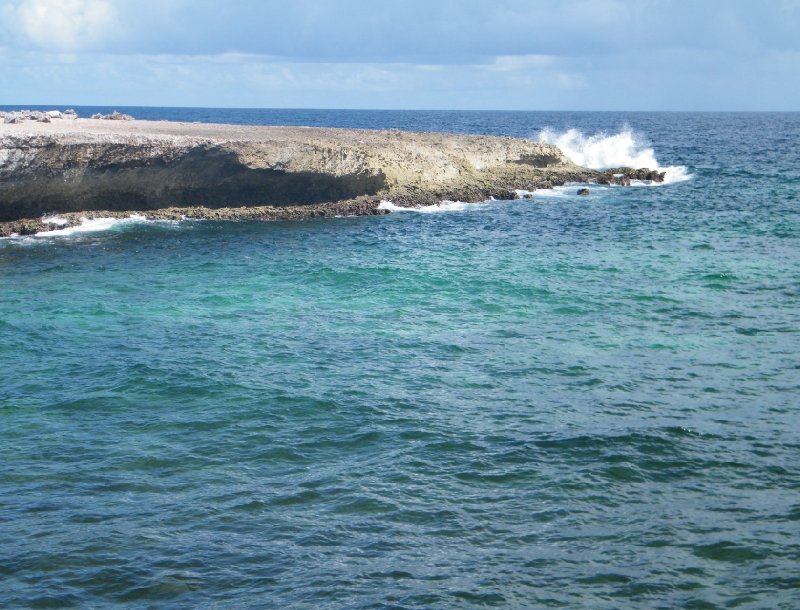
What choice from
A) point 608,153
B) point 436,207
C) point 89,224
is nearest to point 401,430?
point 89,224

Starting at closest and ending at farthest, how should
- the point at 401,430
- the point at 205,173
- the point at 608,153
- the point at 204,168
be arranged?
the point at 401,430
the point at 204,168
the point at 205,173
the point at 608,153

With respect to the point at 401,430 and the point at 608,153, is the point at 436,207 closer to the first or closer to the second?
the point at 401,430

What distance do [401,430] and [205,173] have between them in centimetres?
3036

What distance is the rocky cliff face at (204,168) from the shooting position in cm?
4178

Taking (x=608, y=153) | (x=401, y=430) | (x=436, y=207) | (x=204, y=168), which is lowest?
(x=401, y=430)

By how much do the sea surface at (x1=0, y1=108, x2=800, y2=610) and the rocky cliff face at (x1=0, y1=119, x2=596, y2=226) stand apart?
26.4 feet

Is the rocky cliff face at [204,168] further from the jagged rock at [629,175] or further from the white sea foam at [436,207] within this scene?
the jagged rock at [629,175]

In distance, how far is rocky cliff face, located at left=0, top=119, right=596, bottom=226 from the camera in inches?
1645

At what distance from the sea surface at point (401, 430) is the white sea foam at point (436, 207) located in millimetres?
13022

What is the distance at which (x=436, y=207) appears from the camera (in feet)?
162

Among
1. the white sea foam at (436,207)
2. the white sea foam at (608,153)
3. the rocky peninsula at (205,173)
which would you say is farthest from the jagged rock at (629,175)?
the white sea foam at (436,207)

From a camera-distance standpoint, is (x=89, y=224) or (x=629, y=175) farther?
(x=629, y=175)

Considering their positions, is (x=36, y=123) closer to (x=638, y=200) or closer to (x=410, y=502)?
(x=638, y=200)

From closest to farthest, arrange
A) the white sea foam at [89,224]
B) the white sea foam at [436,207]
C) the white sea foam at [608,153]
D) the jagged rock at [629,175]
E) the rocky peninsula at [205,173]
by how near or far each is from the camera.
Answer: the white sea foam at [89,224] < the rocky peninsula at [205,173] < the white sea foam at [436,207] < the jagged rock at [629,175] < the white sea foam at [608,153]
